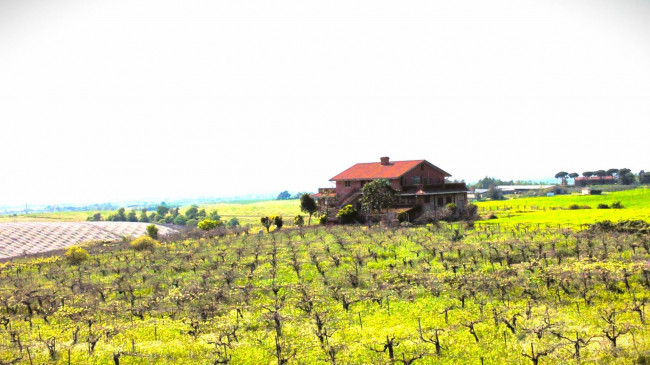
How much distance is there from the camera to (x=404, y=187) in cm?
7181

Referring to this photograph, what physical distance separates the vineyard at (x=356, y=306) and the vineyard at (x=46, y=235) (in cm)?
3285

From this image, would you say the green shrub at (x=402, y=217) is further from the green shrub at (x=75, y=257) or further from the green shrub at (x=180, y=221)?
the green shrub at (x=180, y=221)

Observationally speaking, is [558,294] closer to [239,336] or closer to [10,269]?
[239,336]

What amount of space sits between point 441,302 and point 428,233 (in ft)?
77.4

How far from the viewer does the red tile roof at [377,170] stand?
73125mm

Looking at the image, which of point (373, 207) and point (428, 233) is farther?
point (373, 207)

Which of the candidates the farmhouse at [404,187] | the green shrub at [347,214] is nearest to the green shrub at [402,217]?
the farmhouse at [404,187]

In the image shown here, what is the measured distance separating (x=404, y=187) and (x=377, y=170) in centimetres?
669

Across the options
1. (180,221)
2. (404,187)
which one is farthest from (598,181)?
(180,221)

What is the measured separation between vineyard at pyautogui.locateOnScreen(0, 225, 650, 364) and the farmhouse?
2578 centimetres

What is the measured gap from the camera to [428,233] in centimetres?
4891

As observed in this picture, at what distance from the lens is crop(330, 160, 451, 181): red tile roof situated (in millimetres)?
73125

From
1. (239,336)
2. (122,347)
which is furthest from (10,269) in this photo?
(239,336)

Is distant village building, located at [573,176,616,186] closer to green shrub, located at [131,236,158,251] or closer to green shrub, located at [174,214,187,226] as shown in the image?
green shrub, located at [174,214,187,226]
